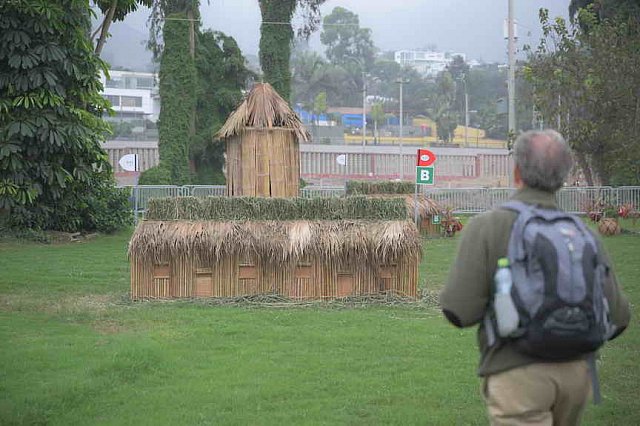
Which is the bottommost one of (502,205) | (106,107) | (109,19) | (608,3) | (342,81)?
(502,205)

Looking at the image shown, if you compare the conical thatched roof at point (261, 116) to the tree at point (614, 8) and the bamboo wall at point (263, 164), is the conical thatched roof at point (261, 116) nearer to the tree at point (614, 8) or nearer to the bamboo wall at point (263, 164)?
the bamboo wall at point (263, 164)

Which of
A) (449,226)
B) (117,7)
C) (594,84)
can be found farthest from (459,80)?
(117,7)

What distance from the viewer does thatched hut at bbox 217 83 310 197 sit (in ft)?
59.1

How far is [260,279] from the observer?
15000mm

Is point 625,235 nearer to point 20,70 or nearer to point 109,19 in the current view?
point 109,19

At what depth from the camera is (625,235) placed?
31516mm

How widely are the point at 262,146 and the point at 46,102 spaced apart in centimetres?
495

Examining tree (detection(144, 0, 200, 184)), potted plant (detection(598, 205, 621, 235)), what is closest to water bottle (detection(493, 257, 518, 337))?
potted plant (detection(598, 205, 621, 235))

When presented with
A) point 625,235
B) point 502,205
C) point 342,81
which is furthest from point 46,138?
point 342,81

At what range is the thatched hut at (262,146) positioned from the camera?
59.1ft

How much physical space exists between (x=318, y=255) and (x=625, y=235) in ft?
63.7

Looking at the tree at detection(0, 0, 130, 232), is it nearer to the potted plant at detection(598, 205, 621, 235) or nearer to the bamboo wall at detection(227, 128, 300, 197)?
the bamboo wall at detection(227, 128, 300, 197)

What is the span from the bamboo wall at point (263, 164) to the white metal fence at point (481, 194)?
19.3 metres

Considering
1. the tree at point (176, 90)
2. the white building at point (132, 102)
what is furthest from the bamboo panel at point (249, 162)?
the white building at point (132, 102)
